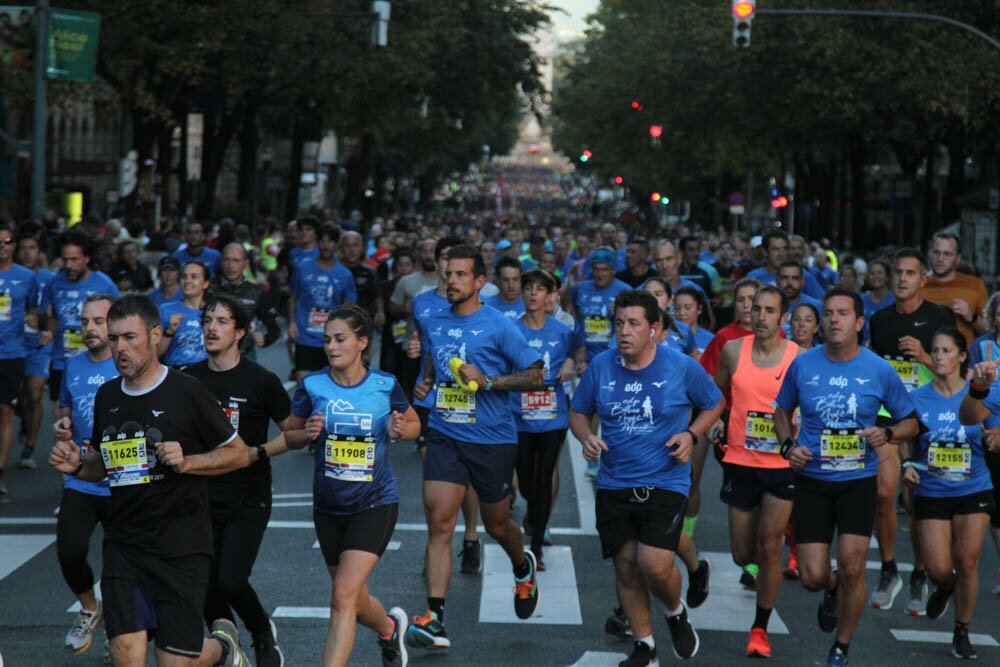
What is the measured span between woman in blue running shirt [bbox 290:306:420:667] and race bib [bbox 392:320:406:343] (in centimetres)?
774

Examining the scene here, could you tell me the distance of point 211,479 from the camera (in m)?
7.69

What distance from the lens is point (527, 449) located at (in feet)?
35.2

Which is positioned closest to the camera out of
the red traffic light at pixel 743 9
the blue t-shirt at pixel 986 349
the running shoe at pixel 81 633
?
the running shoe at pixel 81 633

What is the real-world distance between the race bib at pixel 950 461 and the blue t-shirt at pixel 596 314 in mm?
5733

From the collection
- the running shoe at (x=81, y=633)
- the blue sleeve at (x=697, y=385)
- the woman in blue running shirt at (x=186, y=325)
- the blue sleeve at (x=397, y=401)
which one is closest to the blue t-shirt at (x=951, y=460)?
the blue sleeve at (x=697, y=385)

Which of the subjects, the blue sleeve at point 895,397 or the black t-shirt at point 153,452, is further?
the blue sleeve at point 895,397

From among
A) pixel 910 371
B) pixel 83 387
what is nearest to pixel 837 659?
pixel 910 371

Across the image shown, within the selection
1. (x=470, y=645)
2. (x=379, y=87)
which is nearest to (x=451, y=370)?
(x=470, y=645)

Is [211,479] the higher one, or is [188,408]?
[188,408]

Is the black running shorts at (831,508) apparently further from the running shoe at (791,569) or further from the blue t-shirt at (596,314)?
the blue t-shirt at (596,314)

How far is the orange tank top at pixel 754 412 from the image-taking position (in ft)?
29.5

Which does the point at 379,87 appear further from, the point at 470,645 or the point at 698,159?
the point at 470,645

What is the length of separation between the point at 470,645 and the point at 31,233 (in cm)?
868

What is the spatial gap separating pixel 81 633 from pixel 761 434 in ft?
11.1
